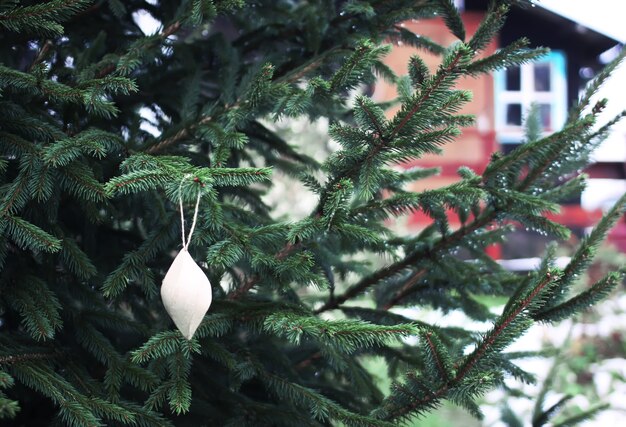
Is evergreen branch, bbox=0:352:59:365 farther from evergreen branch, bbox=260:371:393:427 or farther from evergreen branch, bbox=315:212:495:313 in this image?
evergreen branch, bbox=315:212:495:313

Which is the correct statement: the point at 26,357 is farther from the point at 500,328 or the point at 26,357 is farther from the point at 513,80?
the point at 513,80

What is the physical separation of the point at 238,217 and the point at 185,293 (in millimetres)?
561

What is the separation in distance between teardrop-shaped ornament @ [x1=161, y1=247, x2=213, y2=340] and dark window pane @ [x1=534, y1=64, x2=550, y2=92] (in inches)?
327

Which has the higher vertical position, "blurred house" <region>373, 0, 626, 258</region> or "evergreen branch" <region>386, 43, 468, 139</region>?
"blurred house" <region>373, 0, 626, 258</region>

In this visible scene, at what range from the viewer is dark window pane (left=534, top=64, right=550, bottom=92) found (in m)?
8.55

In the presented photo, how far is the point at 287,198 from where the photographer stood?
6.13 meters

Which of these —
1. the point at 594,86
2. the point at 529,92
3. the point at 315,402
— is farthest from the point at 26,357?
the point at 529,92

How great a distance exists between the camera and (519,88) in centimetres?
848

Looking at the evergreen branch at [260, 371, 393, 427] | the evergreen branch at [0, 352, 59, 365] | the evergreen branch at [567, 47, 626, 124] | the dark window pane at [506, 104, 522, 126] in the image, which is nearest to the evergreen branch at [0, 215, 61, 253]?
the evergreen branch at [0, 352, 59, 365]

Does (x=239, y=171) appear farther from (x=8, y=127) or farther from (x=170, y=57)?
(x=170, y=57)

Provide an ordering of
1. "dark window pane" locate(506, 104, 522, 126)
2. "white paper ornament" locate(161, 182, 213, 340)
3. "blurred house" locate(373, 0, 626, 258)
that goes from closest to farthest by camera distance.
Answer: "white paper ornament" locate(161, 182, 213, 340)
"blurred house" locate(373, 0, 626, 258)
"dark window pane" locate(506, 104, 522, 126)

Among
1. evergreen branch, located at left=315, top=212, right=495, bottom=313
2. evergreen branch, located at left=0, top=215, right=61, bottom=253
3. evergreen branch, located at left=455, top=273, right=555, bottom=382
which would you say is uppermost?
evergreen branch, located at left=315, top=212, right=495, bottom=313

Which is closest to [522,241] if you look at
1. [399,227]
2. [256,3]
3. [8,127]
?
[399,227]

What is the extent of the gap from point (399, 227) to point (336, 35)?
163 inches
